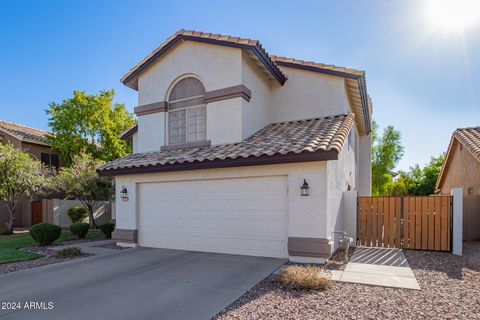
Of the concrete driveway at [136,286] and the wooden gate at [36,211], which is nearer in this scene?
the concrete driveway at [136,286]

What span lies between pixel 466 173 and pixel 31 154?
94.1 feet

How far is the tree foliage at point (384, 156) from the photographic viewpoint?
104 feet

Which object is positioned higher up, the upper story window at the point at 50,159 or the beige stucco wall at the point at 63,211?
the upper story window at the point at 50,159

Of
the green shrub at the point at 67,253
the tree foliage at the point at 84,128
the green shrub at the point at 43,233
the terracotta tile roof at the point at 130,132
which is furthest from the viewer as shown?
the tree foliage at the point at 84,128

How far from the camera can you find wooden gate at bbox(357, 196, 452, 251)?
9.45 m

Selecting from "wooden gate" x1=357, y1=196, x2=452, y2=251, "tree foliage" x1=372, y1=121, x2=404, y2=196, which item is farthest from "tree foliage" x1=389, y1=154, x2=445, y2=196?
"wooden gate" x1=357, y1=196, x2=452, y2=251

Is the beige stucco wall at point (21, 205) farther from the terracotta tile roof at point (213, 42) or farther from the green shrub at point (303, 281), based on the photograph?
the green shrub at point (303, 281)

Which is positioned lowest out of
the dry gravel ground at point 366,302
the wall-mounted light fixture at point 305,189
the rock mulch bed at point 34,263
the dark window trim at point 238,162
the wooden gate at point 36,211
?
the wooden gate at point 36,211

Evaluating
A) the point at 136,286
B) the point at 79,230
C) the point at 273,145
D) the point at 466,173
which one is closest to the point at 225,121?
the point at 273,145

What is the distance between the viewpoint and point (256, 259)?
335 inches

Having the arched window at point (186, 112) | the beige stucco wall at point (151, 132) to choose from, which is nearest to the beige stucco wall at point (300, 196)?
the arched window at point (186, 112)

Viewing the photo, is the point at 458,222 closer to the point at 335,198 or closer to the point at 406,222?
the point at 406,222

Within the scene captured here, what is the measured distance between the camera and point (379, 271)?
7.14 m

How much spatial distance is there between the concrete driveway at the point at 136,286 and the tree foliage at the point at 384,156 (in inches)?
1079
